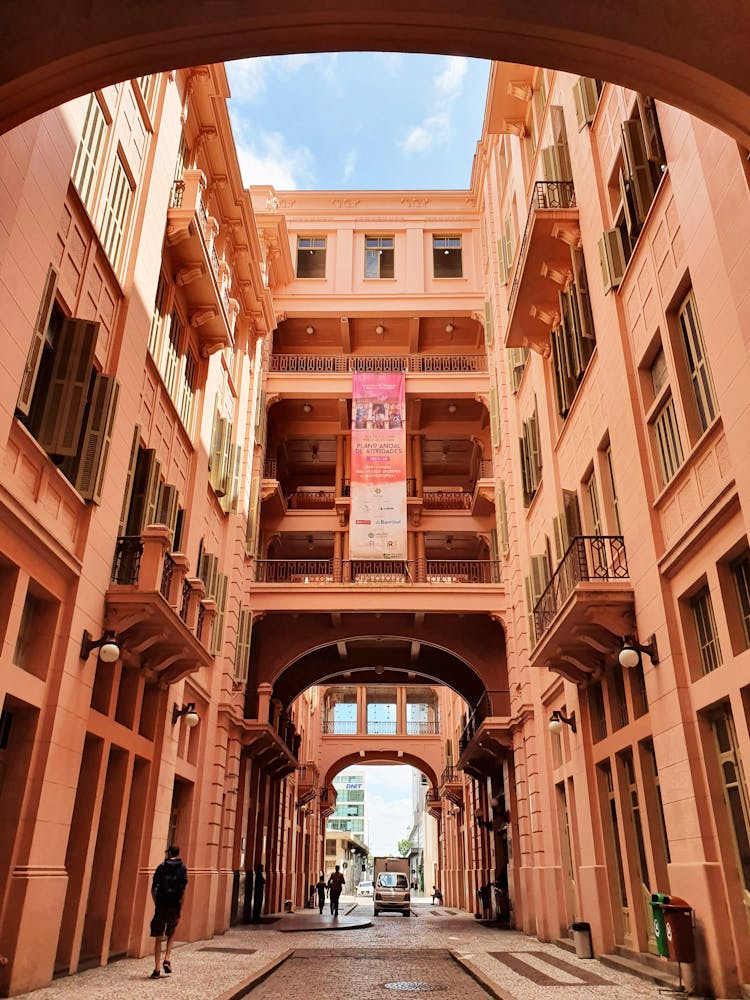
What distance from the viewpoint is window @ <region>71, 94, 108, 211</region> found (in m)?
11.6

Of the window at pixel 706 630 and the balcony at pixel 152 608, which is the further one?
the balcony at pixel 152 608

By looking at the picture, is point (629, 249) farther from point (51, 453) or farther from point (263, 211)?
point (263, 211)

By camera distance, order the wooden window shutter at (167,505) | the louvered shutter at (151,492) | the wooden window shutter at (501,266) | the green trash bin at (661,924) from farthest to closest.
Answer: the wooden window shutter at (501,266)
the wooden window shutter at (167,505)
the louvered shutter at (151,492)
the green trash bin at (661,924)

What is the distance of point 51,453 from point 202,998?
665cm

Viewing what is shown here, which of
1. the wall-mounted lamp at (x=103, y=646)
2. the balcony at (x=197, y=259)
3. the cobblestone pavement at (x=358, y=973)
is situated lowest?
the cobblestone pavement at (x=358, y=973)

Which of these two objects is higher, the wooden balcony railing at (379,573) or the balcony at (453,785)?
the wooden balcony railing at (379,573)

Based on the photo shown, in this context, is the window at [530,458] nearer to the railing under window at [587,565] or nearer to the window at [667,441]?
the railing under window at [587,565]

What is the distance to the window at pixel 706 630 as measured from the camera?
9.68 metres

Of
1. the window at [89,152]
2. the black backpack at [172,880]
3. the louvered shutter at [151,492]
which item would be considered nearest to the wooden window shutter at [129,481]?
the louvered shutter at [151,492]

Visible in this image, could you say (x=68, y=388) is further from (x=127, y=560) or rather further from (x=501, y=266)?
(x=501, y=266)

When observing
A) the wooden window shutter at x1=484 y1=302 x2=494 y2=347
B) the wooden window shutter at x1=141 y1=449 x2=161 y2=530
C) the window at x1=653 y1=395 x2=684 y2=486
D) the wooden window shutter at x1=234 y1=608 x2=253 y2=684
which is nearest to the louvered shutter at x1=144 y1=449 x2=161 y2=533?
the wooden window shutter at x1=141 y1=449 x2=161 y2=530

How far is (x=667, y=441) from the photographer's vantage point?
11.2 m

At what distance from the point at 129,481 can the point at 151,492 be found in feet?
1.95

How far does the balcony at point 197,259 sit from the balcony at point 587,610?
946 centimetres
